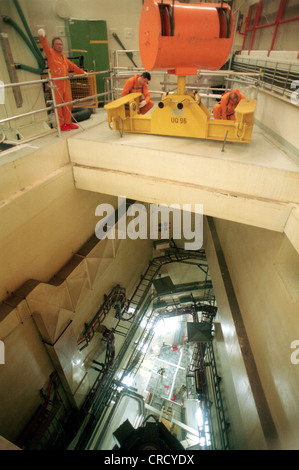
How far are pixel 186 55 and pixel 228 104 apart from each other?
131cm

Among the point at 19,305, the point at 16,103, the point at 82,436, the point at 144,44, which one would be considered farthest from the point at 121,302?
the point at 144,44

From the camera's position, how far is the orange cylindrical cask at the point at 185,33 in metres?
2.61

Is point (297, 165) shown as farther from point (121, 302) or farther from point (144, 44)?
point (121, 302)

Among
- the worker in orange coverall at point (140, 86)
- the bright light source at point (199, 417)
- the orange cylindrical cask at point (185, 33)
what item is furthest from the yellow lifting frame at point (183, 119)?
the bright light source at point (199, 417)

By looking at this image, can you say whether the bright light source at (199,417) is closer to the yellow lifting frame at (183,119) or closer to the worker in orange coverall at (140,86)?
the yellow lifting frame at (183,119)

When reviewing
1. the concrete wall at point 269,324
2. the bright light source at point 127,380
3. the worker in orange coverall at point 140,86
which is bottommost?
the bright light source at point 127,380

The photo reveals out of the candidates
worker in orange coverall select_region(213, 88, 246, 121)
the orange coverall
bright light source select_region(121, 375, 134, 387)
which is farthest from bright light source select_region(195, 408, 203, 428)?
the orange coverall

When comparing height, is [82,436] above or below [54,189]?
below

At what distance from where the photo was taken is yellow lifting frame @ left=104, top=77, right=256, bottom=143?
305cm

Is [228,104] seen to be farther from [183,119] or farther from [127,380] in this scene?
[127,380]

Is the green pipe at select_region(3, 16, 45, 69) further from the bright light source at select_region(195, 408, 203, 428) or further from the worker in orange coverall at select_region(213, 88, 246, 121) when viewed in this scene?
the bright light source at select_region(195, 408, 203, 428)

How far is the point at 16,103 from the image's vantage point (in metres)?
3.97
